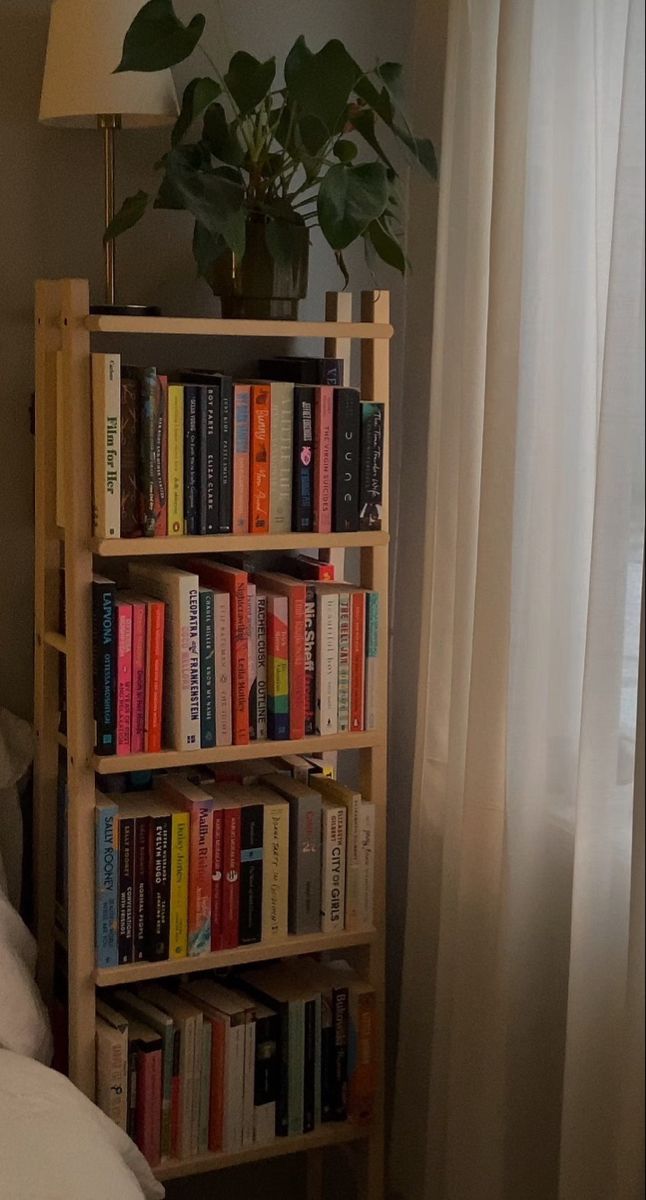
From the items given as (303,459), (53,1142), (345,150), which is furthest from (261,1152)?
(345,150)

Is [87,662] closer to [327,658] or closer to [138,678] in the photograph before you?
[138,678]

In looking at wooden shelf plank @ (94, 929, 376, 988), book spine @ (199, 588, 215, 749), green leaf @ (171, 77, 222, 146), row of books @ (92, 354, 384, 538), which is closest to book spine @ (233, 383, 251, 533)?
row of books @ (92, 354, 384, 538)

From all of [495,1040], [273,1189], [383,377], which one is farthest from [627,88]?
[273,1189]

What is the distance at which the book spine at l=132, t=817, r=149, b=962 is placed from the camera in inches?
73.7

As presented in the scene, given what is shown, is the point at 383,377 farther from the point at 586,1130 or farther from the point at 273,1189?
the point at 273,1189

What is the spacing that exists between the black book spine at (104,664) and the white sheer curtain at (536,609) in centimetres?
46

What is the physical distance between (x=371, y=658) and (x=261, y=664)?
16 cm

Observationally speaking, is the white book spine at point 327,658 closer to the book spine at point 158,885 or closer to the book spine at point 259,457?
the book spine at point 259,457

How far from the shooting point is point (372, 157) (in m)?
2.22

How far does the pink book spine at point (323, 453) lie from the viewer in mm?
1890

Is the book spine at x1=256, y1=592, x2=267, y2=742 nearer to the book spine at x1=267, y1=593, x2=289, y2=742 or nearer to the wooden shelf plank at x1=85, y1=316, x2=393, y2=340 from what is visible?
the book spine at x1=267, y1=593, x2=289, y2=742

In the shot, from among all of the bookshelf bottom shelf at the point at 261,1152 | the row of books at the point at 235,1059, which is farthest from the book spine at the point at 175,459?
the bookshelf bottom shelf at the point at 261,1152

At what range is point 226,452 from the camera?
184 cm

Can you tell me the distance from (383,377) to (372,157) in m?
0.47
